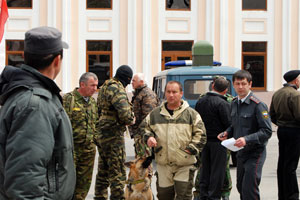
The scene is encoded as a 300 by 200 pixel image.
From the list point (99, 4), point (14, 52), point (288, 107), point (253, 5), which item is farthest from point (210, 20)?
point (288, 107)

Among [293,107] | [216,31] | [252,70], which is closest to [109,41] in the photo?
[216,31]

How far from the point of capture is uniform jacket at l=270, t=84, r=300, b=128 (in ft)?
24.7

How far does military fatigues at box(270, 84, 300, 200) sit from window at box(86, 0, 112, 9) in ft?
65.9

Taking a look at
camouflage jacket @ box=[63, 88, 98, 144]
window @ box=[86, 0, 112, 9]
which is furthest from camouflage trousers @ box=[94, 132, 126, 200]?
window @ box=[86, 0, 112, 9]

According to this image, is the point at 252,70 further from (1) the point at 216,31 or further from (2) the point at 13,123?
(2) the point at 13,123

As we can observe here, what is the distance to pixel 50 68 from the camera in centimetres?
311

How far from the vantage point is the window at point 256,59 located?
1082 inches

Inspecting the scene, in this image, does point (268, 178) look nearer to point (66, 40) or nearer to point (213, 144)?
point (213, 144)

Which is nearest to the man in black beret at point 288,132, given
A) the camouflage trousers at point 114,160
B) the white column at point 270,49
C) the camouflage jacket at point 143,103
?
the camouflage trousers at point 114,160

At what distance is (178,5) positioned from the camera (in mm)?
27281

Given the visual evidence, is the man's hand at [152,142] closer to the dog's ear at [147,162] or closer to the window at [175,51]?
the dog's ear at [147,162]

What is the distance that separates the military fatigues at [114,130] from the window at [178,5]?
2021 cm

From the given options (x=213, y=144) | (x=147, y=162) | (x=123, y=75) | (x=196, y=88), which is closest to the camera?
(x=147, y=162)

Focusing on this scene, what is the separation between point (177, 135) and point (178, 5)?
21997mm
